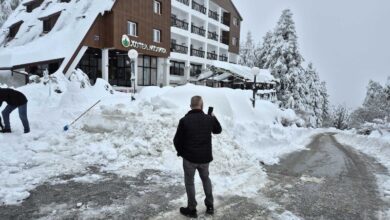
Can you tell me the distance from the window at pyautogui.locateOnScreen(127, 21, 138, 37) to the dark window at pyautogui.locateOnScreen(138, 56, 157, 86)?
2546 mm

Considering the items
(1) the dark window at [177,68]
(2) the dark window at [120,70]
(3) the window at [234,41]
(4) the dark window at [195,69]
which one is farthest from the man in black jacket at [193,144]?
(3) the window at [234,41]

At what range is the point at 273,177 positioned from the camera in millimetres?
7531

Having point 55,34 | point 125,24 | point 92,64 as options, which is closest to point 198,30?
point 125,24


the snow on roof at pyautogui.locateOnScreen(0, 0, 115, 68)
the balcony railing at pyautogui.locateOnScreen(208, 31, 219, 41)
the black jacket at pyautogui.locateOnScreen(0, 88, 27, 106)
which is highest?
the balcony railing at pyautogui.locateOnScreen(208, 31, 219, 41)

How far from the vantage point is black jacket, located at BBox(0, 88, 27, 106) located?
28.7 feet

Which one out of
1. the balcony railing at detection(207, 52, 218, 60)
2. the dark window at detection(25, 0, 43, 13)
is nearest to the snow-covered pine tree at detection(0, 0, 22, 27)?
the dark window at detection(25, 0, 43, 13)

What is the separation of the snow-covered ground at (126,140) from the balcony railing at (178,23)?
19.0 meters

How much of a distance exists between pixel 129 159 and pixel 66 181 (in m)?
1.90

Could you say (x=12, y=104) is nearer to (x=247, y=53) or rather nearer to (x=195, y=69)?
(x=195, y=69)

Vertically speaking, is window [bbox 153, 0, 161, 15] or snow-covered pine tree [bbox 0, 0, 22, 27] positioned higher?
snow-covered pine tree [bbox 0, 0, 22, 27]

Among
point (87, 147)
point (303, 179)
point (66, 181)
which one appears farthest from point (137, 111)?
point (303, 179)

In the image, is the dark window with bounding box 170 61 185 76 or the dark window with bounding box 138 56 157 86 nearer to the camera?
the dark window with bounding box 138 56 157 86

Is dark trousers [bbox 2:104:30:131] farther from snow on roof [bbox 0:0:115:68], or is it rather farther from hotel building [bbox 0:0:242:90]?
snow on roof [bbox 0:0:115:68]

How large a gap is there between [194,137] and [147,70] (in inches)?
972
